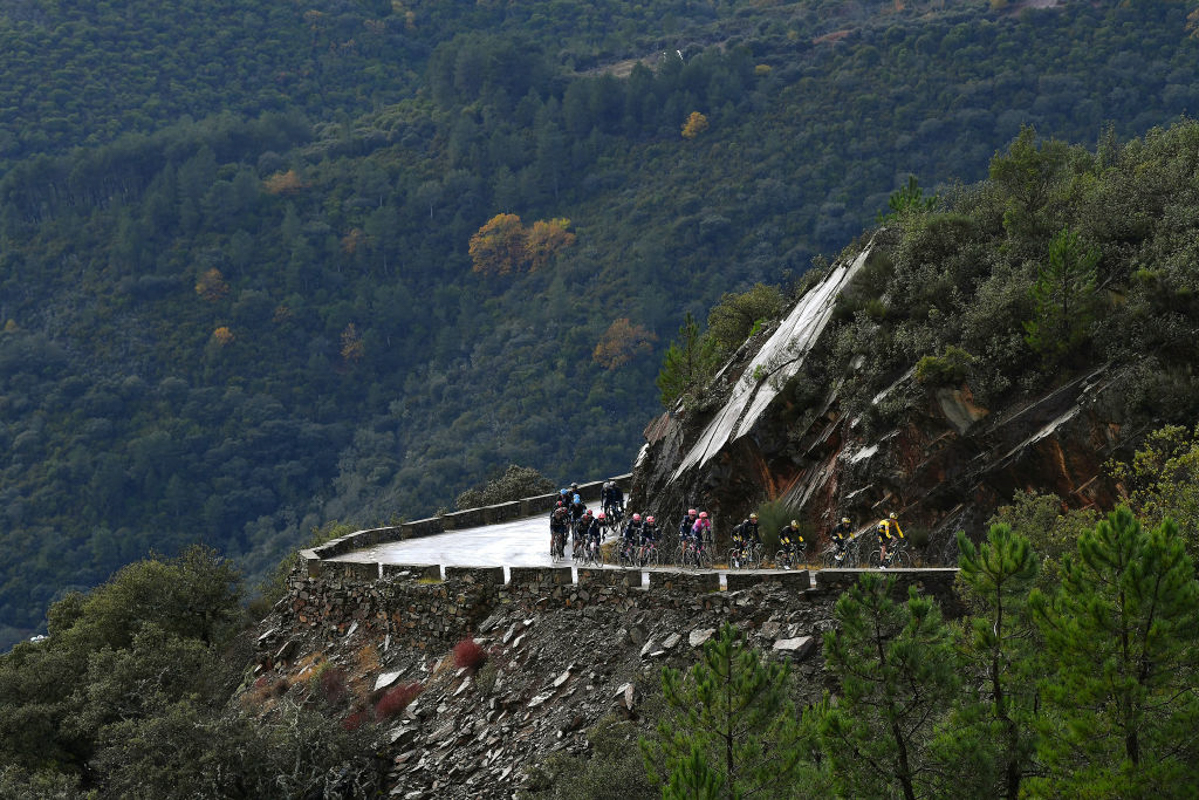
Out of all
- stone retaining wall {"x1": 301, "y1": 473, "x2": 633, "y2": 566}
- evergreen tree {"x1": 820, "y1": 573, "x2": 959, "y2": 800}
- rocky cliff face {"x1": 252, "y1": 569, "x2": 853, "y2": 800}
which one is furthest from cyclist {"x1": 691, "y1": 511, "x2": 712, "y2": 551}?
evergreen tree {"x1": 820, "y1": 573, "x2": 959, "y2": 800}

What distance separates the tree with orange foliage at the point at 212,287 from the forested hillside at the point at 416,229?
30cm

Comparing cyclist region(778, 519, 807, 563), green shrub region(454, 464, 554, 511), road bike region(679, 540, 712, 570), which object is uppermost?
cyclist region(778, 519, 807, 563)

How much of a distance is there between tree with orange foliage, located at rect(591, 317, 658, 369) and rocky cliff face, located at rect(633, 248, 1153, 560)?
82.5 metres

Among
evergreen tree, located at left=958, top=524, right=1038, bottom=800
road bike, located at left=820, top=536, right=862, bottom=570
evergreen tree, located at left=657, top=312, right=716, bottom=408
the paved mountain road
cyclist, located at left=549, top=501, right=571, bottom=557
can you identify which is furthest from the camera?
evergreen tree, located at left=657, top=312, right=716, bottom=408

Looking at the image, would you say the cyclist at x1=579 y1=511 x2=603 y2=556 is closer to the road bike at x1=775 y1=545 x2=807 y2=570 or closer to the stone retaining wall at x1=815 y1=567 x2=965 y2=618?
the road bike at x1=775 y1=545 x2=807 y2=570

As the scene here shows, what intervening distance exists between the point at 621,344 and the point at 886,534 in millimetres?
94286

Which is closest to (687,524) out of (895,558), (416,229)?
(895,558)

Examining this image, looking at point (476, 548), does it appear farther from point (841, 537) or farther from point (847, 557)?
point (847, 557)

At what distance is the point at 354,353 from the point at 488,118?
114ft

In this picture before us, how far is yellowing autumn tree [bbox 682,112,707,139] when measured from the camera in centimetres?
14312

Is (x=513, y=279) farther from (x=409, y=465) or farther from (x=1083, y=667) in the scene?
(x=1083, y=667)

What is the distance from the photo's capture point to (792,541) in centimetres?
2842

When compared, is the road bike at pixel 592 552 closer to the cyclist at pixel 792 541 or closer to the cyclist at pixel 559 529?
the cyclist at pixel 559 529

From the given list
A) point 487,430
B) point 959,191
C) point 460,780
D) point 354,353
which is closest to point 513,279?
point 354,353
